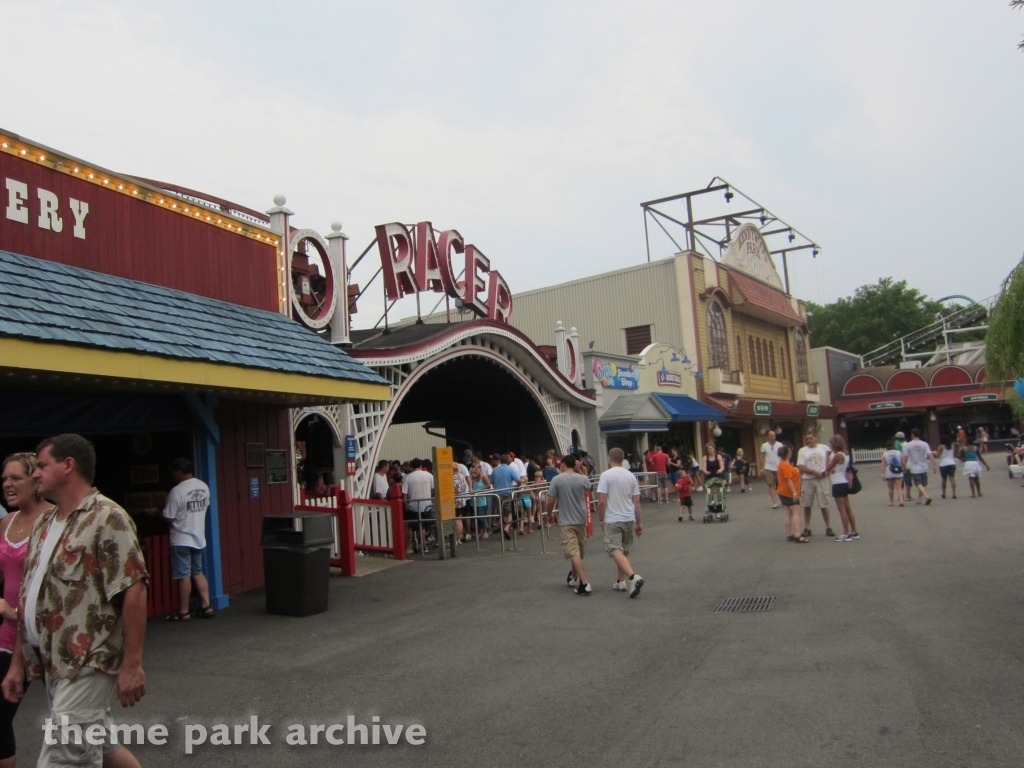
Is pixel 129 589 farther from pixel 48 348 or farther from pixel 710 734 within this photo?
pixel 48 348

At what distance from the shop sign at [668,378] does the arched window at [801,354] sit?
49.2ft

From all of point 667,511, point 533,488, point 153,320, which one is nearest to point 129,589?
point 153,320

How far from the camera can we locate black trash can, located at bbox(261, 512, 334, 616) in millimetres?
9430

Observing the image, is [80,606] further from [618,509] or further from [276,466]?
[276,466]

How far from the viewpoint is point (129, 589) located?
364 cm

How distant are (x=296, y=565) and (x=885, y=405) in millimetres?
45503

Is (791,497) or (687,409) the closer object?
(791,497)

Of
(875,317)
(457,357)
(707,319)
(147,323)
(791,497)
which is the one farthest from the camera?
(875,317)

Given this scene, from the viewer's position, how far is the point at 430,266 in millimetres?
17281

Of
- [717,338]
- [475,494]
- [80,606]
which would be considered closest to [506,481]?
[475,494]

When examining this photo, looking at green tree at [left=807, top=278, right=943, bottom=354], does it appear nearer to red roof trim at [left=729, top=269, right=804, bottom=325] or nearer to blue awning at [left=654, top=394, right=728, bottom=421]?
red roof trim at [left=729, top=269, right=804, bottom=325]

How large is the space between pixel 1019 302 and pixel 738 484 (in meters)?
24.1

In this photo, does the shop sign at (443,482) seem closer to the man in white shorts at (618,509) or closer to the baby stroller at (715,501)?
the man in white shorts at (618,509)

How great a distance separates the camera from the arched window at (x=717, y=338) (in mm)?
Result: 33000
